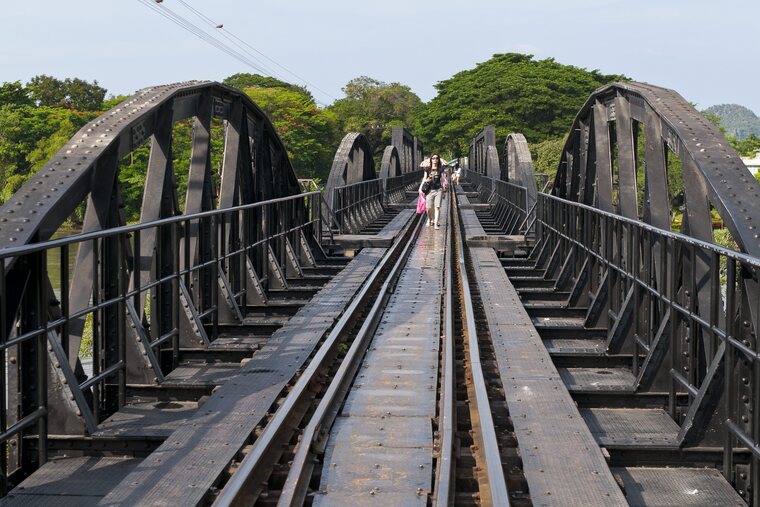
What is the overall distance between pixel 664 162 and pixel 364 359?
3453 millimetres

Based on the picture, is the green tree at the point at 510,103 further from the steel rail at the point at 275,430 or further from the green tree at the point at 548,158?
the steel rail at the point at 275,430

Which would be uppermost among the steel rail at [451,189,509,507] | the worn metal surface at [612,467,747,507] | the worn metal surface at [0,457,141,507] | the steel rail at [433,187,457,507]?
the steel rail at [451,189,509,507]

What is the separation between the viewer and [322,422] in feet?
22.4

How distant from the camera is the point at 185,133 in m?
86.6

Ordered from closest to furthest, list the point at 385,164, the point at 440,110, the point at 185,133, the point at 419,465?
the point at 419,465
the point at 385,164
the point at 185,133
the point at 440,110

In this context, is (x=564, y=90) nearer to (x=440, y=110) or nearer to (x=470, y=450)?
(x=440, y=110)

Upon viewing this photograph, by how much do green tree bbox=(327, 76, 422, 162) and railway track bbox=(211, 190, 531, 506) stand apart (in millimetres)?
108961

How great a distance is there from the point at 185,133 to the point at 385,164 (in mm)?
47606

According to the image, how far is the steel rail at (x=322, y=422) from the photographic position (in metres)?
5.43

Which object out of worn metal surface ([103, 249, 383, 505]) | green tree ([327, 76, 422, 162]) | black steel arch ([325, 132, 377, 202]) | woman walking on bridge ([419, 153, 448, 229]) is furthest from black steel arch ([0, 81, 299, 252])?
green tree ([327, 76, 422, 162])

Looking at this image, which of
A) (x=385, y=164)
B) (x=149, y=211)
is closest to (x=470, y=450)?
(x=149, y=211)

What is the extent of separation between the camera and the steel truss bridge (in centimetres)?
569

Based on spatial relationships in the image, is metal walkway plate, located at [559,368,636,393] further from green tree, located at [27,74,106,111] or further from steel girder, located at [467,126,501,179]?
green tree, located at [27,74,106,111]

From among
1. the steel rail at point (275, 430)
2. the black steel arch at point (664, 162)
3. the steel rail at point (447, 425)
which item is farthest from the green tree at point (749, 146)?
the steel rail at point (447, 425)
